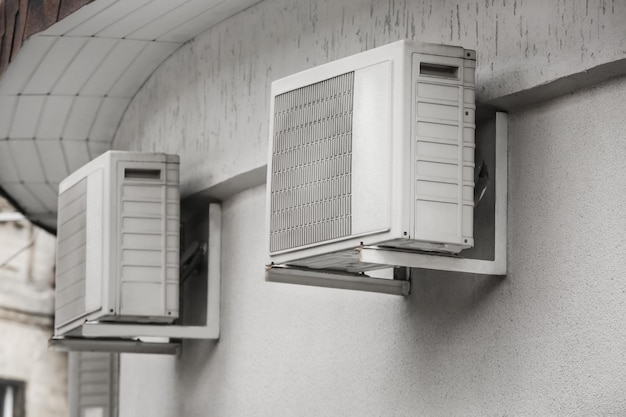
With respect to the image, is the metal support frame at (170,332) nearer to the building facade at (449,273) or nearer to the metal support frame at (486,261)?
the building facade at (449,273)

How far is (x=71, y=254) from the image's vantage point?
592cm

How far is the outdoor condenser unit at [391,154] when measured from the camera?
156 inches

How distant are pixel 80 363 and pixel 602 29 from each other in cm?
492

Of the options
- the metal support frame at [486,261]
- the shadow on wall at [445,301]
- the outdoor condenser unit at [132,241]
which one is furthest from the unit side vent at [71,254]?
the metal support frame at [486,261]

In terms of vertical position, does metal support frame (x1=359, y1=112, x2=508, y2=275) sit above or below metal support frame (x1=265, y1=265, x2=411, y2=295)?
above

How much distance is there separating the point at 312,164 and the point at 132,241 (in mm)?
1500

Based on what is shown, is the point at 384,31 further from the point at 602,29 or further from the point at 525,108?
the point at 602,29

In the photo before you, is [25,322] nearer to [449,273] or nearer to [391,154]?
[449,273]

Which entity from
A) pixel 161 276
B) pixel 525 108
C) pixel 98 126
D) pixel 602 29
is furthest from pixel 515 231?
pixel 98 126

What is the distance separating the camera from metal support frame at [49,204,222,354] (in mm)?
5676

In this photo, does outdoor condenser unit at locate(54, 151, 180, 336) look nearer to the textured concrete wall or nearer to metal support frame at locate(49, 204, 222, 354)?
metal support frame at locate(49, 204, 222, 354)

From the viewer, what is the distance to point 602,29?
3.79 metres

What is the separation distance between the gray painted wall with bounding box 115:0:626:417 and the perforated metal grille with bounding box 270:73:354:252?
1.47 feet

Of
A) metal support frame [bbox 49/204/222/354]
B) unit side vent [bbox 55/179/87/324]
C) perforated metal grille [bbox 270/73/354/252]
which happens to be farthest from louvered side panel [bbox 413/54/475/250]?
Result: unit side vent [bbox 55/179/87/324]
